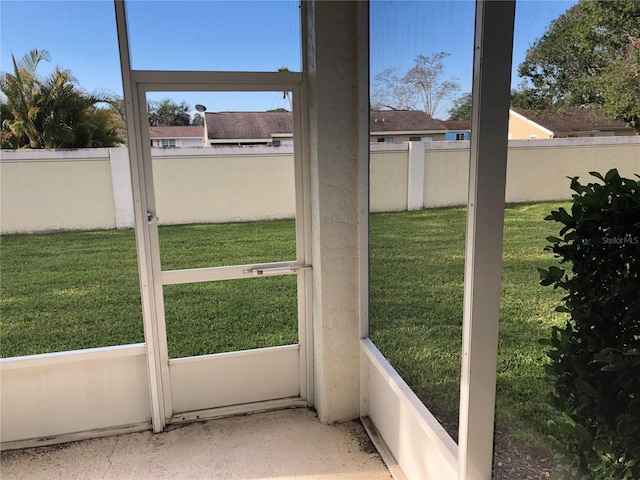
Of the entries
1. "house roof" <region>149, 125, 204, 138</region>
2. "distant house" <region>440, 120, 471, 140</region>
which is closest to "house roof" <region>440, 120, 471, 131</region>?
"distant house" <region>440, 120, 471, 140</region>

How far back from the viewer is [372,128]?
90.0 inches

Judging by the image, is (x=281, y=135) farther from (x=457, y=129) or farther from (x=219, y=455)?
(x=219, y=455)

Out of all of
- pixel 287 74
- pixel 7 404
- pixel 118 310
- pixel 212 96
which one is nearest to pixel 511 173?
pixel 287 74

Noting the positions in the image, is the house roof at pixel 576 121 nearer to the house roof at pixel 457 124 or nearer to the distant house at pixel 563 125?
the distant house at pixel 563 125

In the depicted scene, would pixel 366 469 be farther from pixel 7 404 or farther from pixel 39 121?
pixel 39 121

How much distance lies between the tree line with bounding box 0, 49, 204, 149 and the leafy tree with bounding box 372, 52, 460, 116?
107 cm

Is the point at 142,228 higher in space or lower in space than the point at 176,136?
lower

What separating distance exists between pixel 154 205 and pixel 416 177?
→ 56.5 inches

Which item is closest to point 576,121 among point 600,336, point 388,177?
point 600,336

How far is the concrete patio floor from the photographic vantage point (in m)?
2.23

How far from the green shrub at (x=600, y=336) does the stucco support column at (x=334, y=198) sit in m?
1.35

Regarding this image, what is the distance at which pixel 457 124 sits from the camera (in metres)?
1.51

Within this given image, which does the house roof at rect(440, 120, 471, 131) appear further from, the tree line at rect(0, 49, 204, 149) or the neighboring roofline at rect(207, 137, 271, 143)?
the tree line at rect(0, 49, 204, 149)

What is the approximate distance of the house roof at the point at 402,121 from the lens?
1738mm
